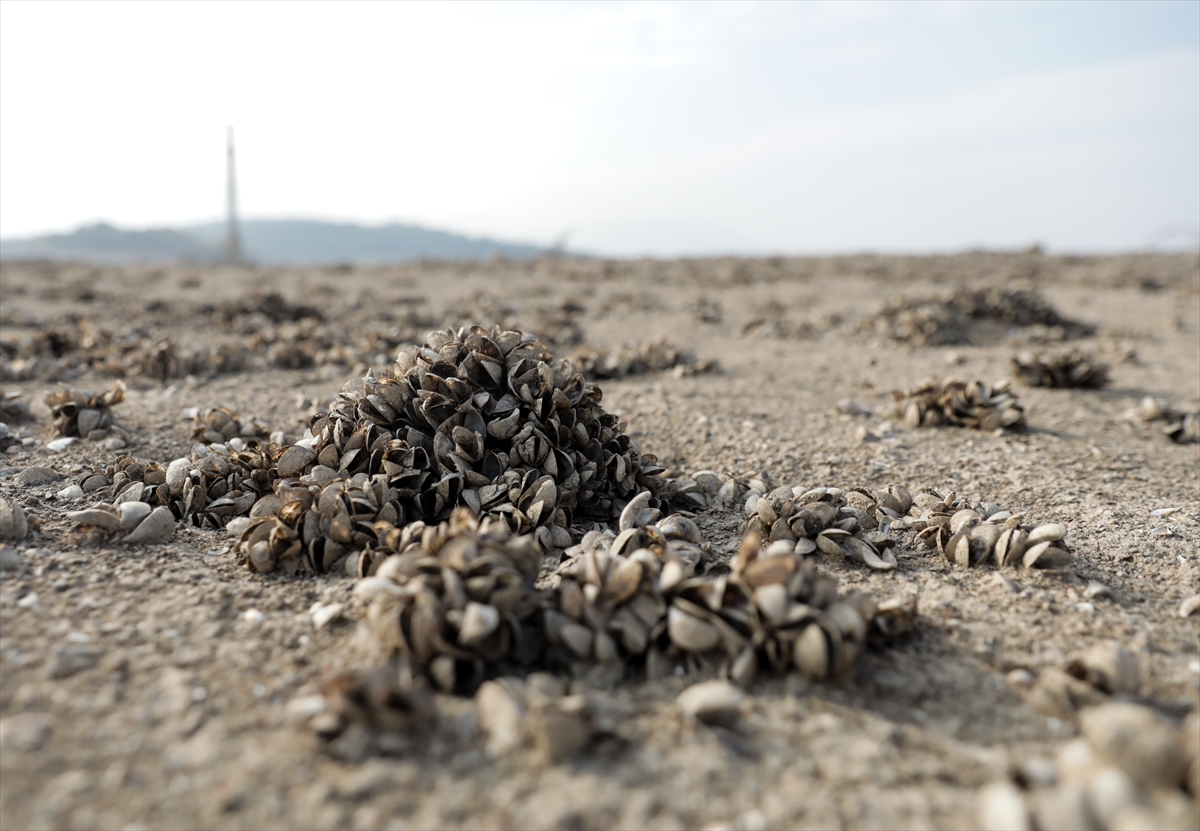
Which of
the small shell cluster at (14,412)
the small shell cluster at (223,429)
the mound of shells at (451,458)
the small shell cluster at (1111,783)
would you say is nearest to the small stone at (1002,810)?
the small shell cluster at (1111,783)

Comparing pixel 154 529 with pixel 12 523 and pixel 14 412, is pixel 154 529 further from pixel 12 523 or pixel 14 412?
pixel 14 412

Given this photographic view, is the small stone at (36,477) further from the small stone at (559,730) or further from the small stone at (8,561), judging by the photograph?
the small stone at (559,730)

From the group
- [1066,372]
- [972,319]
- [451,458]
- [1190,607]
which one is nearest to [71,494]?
[451,458]

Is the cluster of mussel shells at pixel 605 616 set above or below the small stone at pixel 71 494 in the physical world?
above

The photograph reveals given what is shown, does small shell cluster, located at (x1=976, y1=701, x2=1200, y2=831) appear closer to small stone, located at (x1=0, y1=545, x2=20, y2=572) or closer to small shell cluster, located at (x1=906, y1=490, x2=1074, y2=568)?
small shell cluster, located at (x1=906, y1=490, x2=1074, y2=568)

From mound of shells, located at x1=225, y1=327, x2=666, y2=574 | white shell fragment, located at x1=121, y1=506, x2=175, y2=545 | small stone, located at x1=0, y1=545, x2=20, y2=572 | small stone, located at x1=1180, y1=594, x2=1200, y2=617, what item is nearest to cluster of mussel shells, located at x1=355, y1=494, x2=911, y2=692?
mound of shells, located at x1=225, y1=327, x2=666, y2=574

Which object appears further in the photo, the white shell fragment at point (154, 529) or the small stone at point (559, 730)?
the white shell fragment at point (154, 529)
